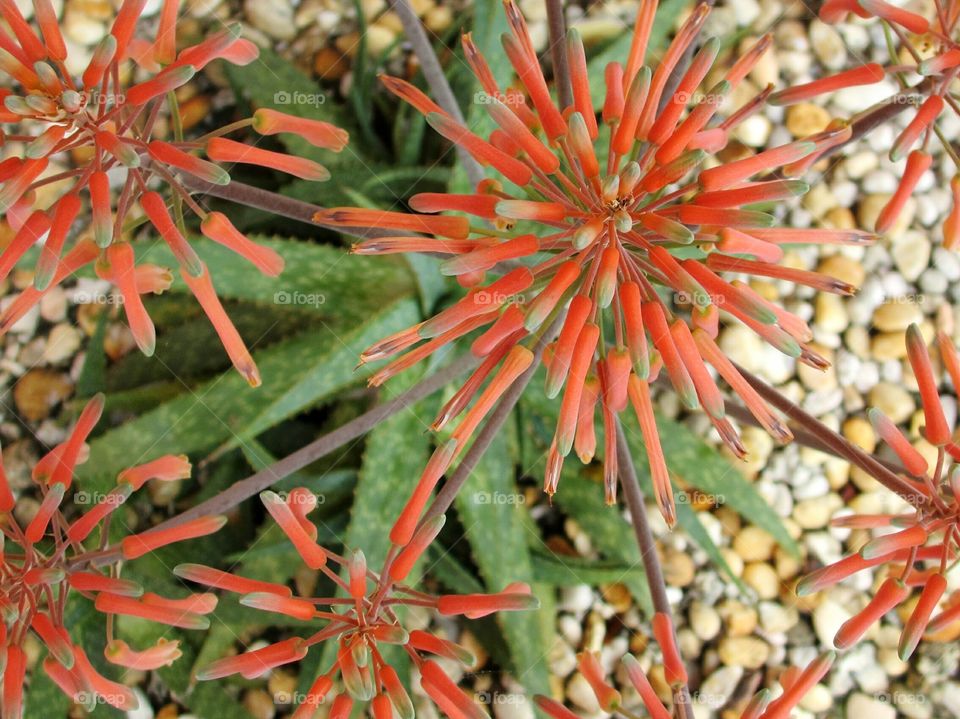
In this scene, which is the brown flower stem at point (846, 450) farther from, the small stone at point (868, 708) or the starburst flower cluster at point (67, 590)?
→ the small stone at point (868, 708)

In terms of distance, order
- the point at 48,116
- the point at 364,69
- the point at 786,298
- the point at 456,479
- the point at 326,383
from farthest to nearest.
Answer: the point at 786,298
the point at 364,69
the point at 326,383
the point at 456,479
the point at 48,116

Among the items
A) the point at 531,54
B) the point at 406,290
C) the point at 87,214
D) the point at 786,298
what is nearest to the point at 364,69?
the point at 406,290

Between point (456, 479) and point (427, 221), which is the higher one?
point (427, 221)

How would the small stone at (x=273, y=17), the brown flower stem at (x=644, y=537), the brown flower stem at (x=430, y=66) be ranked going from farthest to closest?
the small stone at (x=273, y=17)
the brown flower stem at (x=430, y=66)
the brown flower stem at (x=644, y=537)

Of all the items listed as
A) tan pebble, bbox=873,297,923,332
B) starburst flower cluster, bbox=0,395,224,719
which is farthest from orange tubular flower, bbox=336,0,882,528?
tan pebble, bbox=873,297,923,332

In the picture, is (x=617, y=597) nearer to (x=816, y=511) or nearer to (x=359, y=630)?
(x=816, y=511)

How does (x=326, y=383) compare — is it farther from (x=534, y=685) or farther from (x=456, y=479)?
(x=534, y=685)

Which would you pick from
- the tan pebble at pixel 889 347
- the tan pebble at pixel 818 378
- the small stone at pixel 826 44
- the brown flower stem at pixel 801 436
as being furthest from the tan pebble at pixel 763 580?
the small stone at pixel 826 44

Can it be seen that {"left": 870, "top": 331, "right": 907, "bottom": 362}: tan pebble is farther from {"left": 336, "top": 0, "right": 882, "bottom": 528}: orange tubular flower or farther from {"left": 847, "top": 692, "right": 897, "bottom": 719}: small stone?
{"left": 336, "top": 0, "right": 882, "bottom": 528}: orange tubular flower
